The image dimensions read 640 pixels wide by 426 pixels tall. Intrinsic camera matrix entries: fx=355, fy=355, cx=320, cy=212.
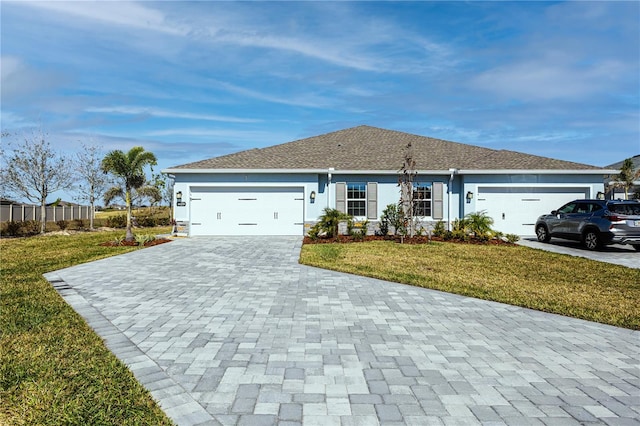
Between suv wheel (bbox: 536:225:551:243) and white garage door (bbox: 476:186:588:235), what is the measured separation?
5.31 feet

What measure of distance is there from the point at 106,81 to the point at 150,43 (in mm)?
2938

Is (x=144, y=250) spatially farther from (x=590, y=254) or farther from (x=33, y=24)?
(x=590, y=254)

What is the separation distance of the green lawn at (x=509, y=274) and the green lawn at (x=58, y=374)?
18.4ft

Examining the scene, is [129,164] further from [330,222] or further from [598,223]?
[598,223]

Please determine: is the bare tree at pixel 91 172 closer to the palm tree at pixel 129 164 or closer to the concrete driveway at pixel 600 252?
the palm tree at pixel 129 164

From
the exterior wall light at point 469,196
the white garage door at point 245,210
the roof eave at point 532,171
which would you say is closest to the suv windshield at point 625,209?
the roof eave at point 532,171

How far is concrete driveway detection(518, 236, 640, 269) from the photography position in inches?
410

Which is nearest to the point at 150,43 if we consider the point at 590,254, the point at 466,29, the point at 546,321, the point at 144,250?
the point at 144,250

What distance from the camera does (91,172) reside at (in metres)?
25.0

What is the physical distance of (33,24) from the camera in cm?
883

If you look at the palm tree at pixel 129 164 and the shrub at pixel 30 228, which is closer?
the palm tree at pixel 129 164

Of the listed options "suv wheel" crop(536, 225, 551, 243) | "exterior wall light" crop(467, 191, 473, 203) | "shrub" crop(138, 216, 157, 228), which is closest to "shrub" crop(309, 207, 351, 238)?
"exterior wall light" crop(467, 191, 473, 203)

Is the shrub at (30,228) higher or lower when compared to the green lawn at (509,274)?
higher

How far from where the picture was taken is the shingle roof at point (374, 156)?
55.1 feet
